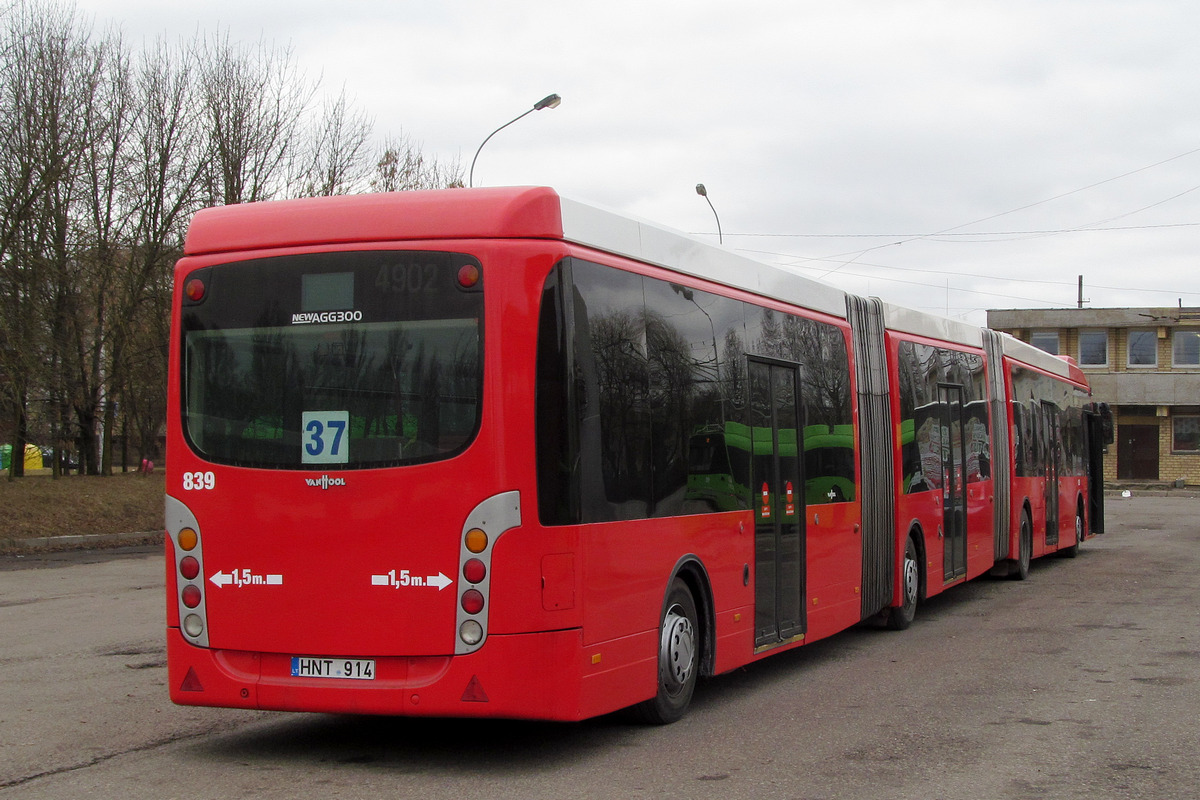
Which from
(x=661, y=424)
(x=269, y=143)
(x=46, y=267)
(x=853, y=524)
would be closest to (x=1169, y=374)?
(x=269, y=143)

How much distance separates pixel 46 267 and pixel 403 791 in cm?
2407

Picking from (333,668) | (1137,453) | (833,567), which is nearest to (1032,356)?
(833,567)

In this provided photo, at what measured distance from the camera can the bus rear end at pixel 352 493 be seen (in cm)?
646

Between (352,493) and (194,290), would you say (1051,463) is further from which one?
(194,290)

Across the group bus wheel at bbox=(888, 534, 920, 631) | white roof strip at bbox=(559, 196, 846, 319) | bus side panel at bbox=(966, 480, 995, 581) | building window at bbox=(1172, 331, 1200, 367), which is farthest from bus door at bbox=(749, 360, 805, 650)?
building window at bbox=(1172, 331, 1200, 367)

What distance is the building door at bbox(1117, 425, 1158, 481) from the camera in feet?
200

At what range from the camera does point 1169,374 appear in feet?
197

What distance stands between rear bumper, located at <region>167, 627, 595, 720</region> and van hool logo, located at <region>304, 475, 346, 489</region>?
2.88ft

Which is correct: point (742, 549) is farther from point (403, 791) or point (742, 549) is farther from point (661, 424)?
point (403, 791)

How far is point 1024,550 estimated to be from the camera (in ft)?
60.5

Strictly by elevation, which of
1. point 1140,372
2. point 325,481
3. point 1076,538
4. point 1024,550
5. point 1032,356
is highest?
point 1140,372

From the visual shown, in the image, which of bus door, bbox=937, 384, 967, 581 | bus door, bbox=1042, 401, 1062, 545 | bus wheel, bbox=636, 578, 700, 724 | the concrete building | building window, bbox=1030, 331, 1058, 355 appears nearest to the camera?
bus wheel, bbox=636, 578, 700, 724

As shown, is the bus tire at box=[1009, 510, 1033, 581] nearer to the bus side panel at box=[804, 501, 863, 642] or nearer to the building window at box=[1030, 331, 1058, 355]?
the bus side panel at box=[804, 501, 863, 642]

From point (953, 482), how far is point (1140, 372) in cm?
5108
